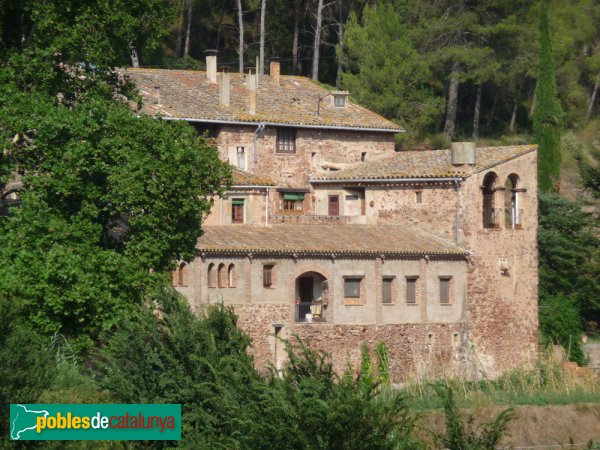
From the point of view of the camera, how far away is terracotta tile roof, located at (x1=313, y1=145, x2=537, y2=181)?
4772 centimetres

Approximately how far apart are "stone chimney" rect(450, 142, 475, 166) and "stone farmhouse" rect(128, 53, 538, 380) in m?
0.04

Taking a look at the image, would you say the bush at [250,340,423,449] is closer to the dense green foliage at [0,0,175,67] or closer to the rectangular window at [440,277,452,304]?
the dense green foliage at [0,0,175,67]

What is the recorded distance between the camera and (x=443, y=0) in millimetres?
65188

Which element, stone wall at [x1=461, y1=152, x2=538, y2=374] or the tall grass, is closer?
the tall grass

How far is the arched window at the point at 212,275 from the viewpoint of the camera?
42.6m

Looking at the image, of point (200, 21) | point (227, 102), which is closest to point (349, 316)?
point (227, 102)

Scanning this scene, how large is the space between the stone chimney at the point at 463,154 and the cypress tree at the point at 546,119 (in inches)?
457

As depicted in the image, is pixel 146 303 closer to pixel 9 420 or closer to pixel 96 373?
pixel 96 373

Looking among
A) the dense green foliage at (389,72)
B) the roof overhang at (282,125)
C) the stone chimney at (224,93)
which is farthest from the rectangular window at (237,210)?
the dense green foliage at (389,72)

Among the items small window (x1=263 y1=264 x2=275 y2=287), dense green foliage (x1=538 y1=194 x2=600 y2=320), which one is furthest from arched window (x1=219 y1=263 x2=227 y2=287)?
dense green foliage (x1=538 y1=194 x2=600 y2=320)

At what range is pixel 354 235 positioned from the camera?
1829 inches

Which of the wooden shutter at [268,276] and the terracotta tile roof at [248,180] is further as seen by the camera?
the terracotta tile roof at [248,180]

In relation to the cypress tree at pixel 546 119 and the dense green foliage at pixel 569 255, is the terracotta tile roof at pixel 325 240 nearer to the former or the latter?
the dense green foliage at pixel 569 255

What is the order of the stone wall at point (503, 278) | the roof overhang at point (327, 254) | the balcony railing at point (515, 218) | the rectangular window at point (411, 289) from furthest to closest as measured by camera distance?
the balcony railing at point (515, 218) → the stone wall at point (503, 278) → the rectangular window at point (411, 289) → the roof overhang at point (327, 254)
